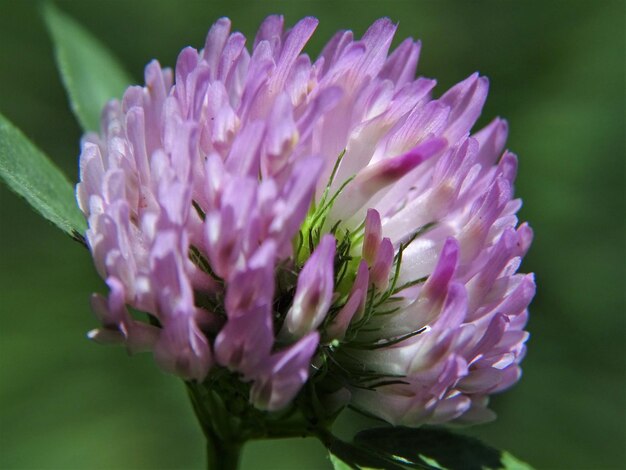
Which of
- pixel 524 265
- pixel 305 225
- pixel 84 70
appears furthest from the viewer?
pixel 524 265

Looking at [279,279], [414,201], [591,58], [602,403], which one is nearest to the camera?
[279,279]

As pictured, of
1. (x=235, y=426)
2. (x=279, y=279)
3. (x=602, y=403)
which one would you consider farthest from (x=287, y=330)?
(x=602, y=403)

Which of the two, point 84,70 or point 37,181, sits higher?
point 84,70

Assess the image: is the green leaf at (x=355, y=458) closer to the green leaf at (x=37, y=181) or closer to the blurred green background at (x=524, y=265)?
the green leaf at (x=37, y=181)

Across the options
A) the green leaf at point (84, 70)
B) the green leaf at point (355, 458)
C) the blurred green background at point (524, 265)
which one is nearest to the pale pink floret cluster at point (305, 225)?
the green leaf at point (355, 458)

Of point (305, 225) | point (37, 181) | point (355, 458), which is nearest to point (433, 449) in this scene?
point (355, 458)

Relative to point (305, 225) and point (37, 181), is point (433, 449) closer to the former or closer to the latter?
point (305, 225)

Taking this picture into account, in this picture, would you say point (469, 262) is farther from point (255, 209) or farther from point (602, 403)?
point (602, 403)
